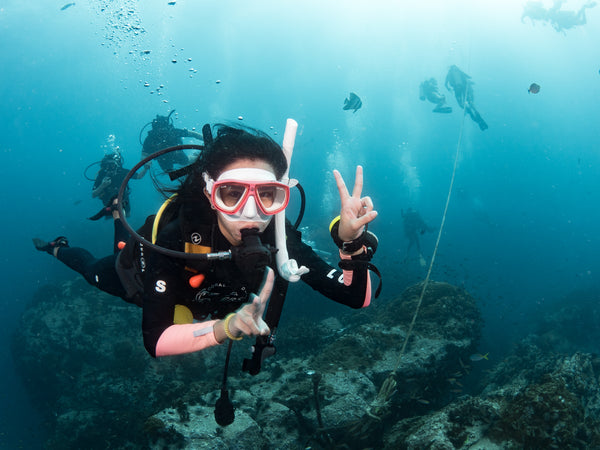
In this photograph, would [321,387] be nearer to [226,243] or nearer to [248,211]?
[226,243]

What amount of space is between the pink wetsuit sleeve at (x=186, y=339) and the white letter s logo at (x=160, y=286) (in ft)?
0.98

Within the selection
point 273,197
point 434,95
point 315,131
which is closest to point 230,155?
point 273,197

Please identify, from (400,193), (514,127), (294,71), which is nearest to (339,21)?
(294,71)

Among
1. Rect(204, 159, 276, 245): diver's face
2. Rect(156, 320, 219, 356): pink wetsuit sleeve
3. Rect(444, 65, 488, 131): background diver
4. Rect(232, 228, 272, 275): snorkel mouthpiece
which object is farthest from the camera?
Rect(444, 65, 488, 131): background diver

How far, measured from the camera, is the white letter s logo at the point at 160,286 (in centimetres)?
207

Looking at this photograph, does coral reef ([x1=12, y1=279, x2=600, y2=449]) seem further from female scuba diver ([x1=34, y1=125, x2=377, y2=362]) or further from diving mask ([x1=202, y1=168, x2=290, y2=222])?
diving mask ([x1=202, y1=168, x2=290, y2=222])

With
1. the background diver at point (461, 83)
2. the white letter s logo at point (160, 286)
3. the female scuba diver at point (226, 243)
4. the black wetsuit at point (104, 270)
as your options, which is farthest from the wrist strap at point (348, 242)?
the background diver at point (461, 83)

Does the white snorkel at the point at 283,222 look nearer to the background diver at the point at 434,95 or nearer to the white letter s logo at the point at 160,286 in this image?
the white letter s logo at the point at 160,286

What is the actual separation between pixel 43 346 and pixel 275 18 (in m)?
68.3

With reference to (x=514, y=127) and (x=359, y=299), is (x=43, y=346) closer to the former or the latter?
(x=359, y=299)

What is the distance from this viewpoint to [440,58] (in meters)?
72.7

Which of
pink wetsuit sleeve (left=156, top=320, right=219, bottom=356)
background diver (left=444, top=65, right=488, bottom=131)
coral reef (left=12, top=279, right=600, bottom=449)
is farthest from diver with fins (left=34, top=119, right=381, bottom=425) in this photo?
background diver (left=444, top=65, right=488, bottom=131)

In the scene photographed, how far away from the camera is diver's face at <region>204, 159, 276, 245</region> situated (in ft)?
7.07

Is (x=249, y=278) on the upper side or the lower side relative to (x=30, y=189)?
upper
